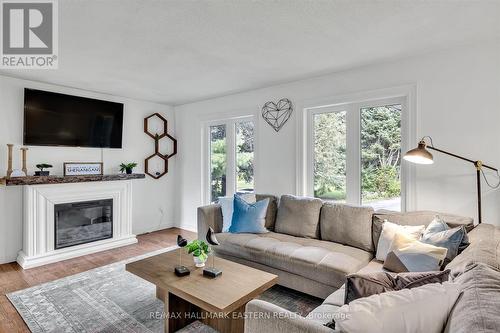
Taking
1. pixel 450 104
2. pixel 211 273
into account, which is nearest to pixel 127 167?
pixel 211 273

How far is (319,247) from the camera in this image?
2.78 metres

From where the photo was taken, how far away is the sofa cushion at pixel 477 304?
885 mm

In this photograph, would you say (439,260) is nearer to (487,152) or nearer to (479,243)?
(479,243)

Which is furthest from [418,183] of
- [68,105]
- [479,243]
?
[68,105]

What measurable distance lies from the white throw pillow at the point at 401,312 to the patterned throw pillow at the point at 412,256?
37.4 inches

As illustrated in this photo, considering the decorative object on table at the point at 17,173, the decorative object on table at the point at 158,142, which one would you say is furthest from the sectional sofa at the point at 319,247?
the decorative object on table at the point at 17,173

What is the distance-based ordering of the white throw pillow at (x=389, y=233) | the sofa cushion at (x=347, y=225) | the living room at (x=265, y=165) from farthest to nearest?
the sofa cushion at (x=347, y=225)
the white throw pillow at (x=389, y=233)
the living room at (x=265, y=165)

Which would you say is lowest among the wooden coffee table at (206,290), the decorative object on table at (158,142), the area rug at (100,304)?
the area rug at (100,304)

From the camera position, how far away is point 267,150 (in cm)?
410

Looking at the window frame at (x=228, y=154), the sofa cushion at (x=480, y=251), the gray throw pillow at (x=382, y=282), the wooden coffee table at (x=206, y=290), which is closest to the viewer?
the gray throw pillow at (x=382, y=282)

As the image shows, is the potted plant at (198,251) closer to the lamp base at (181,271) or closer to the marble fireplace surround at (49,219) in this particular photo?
the lamp base at (181,271)

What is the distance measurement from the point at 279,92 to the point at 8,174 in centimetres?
363

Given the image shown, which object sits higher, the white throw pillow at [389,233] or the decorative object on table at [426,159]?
the decorative object on table at [426,159]

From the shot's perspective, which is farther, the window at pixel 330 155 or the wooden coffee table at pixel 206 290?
the window at pixel 330 155
